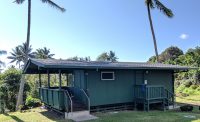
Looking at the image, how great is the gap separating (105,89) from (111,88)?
44cm

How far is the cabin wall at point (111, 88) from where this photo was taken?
1266 cm

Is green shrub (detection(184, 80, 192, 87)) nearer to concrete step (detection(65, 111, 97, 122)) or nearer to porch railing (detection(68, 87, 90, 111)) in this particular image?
porch railing (detection(68, 87, 90, 111))

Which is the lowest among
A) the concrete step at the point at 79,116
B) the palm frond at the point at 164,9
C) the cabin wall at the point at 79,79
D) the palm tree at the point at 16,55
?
the concrete step at the point at 79,116

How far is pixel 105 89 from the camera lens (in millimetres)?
13133

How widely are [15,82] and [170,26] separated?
18151mm

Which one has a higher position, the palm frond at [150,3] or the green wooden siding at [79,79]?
the palm frond at [150,3]

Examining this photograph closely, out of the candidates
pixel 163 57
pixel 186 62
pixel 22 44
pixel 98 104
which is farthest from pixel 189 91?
pixel 22 44

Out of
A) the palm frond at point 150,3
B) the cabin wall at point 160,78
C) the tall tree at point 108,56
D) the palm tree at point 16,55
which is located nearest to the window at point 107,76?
the cabin wall at point 160,78

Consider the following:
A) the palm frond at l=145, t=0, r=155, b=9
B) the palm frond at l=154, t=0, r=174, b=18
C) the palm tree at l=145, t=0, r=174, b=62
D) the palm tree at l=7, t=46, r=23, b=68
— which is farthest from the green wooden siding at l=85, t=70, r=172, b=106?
the palm tree at l=7, t=46, r=23, b=68

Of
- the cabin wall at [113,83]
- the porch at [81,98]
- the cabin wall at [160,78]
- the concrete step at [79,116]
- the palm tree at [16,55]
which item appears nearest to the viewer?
the concrete step at [79,116]

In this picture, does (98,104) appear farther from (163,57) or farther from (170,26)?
(163,57)

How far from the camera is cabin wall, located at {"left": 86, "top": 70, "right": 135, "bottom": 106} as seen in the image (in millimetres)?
12656

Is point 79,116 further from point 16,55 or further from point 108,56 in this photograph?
point 108,56

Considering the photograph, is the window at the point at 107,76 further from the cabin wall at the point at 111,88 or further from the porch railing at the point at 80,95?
the porch railing at the point at 80,95
